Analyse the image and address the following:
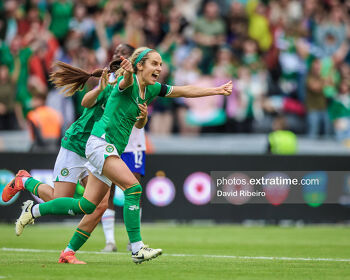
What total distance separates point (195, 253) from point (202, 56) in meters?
9.14

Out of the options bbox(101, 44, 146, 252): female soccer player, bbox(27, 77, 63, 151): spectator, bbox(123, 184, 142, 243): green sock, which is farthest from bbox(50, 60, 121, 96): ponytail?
bbox(27, 77, 63, 151): spectator

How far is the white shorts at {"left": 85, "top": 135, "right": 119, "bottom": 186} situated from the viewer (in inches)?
312

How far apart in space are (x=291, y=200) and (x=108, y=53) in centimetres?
568

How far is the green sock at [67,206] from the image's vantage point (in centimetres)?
804

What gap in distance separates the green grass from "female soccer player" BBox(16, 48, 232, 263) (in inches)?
21.2

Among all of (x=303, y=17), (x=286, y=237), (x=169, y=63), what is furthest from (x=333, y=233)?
(x=303, y=17)

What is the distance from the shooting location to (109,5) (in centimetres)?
1939

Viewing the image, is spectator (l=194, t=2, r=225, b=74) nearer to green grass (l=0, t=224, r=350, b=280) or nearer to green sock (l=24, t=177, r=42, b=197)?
green grass (l=0, t=224, r=350, b=280)

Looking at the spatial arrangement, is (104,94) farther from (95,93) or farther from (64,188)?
(64,188)

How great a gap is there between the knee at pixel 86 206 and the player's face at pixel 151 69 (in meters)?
1.35

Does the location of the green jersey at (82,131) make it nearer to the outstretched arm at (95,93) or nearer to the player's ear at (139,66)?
the outstretched arm at (95,93)

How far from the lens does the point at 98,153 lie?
7.95 m

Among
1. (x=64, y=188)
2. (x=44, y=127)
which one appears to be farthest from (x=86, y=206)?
(x=44, y=127)

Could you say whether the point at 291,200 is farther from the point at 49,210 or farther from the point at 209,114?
the point at 49,210
